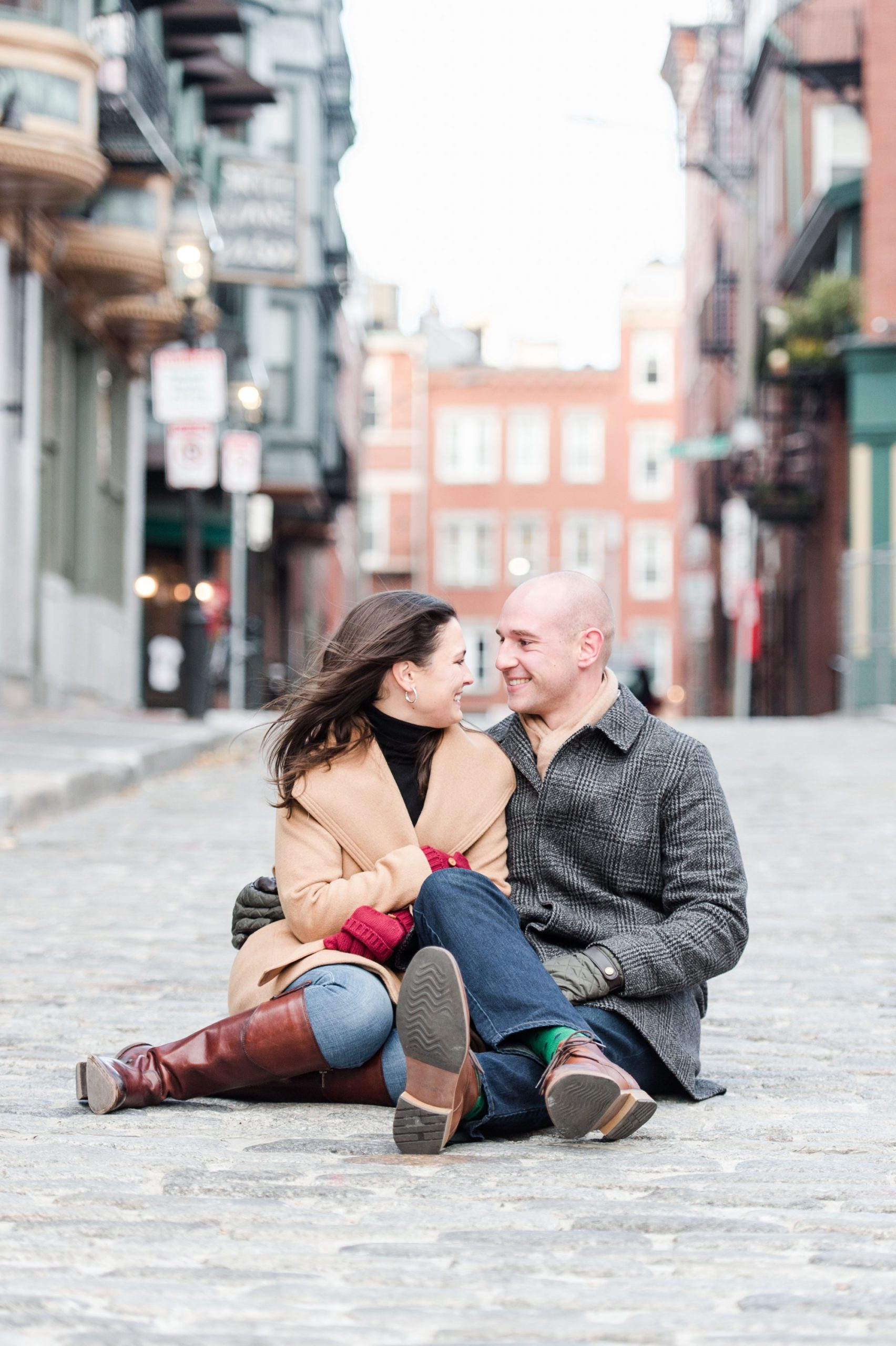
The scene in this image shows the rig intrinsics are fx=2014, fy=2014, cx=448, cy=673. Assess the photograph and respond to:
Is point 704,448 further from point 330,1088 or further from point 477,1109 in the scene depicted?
point 477,1109

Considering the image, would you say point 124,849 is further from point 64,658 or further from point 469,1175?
point 64,658

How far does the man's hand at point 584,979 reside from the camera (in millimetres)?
4336

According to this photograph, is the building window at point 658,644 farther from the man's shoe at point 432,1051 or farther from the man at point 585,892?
the man's shoe at point 432,1051

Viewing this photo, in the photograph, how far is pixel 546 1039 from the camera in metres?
4.14

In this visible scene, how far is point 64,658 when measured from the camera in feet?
71.0

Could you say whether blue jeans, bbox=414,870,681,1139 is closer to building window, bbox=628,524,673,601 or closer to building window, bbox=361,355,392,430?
building window, bbox=628,524,673,601

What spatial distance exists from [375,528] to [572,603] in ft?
210

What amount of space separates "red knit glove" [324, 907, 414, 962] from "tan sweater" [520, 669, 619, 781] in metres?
0.49

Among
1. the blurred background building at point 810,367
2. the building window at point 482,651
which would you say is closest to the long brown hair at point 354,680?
the blurred background building at point 810,367

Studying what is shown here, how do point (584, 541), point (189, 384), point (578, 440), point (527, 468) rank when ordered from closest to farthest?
point (189, 384), point (584, 541), point (578, 440), point (527, 468)

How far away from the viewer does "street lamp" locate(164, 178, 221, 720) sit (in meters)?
19.8

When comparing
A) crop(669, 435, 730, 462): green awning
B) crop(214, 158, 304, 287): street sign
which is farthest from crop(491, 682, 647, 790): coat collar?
crop(669, 435, 730, 462): green awning

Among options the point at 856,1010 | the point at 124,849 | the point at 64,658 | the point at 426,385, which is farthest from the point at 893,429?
the point at 426,385

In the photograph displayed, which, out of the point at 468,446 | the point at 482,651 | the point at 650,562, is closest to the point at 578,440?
the point at 468,446
